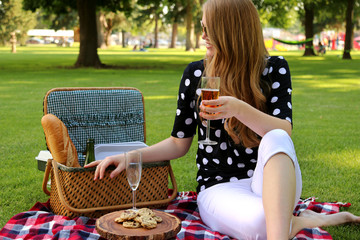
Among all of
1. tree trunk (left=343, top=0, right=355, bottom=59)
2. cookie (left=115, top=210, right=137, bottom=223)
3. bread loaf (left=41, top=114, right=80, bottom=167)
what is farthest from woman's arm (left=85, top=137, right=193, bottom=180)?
tree trunk (left=343, top=0, right=355, bottom=59)

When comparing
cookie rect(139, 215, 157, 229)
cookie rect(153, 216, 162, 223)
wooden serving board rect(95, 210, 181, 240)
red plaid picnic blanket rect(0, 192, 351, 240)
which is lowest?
red plaid picnic blanket rect(0, 192, 351, 240)

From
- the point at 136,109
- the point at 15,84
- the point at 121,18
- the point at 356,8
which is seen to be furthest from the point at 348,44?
the point at 121,18

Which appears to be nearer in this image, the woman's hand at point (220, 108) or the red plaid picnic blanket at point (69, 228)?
the woman's hand at point (220, 108)

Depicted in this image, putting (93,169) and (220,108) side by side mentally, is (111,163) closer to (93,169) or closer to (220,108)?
(93,169)

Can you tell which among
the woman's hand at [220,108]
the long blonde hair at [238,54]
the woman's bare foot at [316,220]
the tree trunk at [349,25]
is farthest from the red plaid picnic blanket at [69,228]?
the tree trunk at [349,25]

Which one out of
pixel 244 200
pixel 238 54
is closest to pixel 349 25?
pixel 238 54

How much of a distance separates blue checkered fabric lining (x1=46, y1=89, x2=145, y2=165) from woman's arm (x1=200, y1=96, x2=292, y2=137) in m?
1.71

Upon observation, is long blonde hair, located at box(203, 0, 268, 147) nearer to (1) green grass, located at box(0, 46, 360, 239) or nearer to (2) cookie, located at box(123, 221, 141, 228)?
(2) cookie, located at box(123, 221, 141, 228)

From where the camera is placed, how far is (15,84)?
15266 mm

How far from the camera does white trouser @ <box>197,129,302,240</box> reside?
282cm

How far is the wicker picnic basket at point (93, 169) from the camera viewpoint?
358 cm

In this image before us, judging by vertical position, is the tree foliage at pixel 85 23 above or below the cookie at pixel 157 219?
above

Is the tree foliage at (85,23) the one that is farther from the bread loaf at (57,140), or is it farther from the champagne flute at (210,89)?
the champagne flute at (210,89)

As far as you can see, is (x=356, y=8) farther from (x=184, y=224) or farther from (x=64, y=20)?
(x=184, y=224)
